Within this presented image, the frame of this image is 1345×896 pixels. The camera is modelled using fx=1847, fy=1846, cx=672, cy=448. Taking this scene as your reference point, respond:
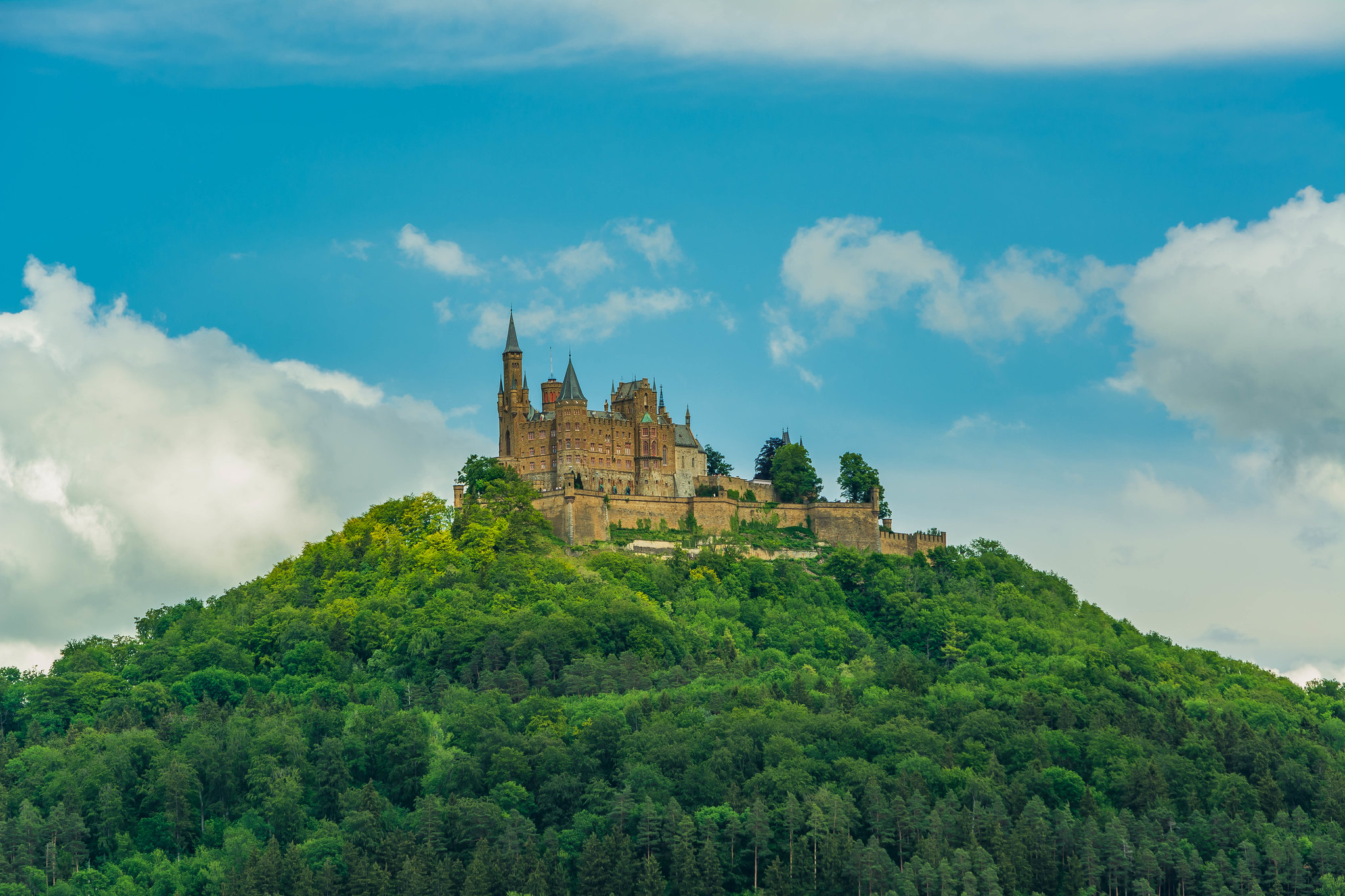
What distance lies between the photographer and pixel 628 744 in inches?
3501

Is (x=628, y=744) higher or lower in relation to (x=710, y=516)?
lower

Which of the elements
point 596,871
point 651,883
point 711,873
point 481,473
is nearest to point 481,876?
point 596,871

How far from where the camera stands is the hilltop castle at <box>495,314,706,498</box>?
12200cm

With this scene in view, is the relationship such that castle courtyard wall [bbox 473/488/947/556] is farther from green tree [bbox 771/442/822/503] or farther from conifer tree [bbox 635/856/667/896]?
conifer tree [bbox 635/856/667/896]

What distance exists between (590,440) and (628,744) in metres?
36.9

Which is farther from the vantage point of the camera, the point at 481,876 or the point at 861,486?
the point at 861,486

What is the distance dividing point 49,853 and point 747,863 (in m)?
31.4

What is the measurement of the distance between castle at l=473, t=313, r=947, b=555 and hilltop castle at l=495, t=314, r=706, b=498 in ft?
0.20

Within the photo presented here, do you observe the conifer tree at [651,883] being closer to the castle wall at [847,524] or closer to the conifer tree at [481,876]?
the conifer tree at [481,876]

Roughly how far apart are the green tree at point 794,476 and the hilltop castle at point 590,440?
5610 millimetres

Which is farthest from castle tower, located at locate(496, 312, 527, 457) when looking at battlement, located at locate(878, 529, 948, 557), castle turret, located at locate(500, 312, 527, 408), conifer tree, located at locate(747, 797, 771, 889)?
conifer tree, located at locate(747, 797, 771, 889)

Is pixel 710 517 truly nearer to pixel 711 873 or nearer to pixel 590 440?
pixel 590 440

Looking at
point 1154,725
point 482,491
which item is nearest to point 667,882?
point 1154,725

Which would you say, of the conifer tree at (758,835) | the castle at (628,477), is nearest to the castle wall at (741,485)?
the castle at (628,477)
